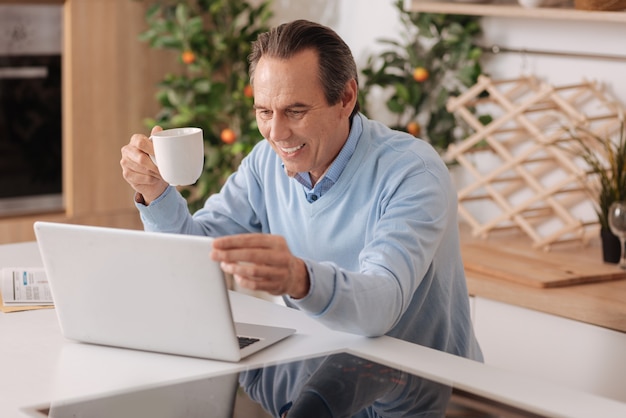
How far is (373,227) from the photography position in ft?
6.81

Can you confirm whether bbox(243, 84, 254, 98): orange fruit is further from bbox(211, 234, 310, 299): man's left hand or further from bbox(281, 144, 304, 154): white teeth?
bbox(211, 234, 310, 299): man's left hand

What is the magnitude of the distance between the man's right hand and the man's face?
22 centimetres

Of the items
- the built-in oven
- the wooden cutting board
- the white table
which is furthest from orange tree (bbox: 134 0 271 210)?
the white table

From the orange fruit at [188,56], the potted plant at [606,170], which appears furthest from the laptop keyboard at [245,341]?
the orange fruit at [188,56]

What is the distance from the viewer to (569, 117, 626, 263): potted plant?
2764 millimetres

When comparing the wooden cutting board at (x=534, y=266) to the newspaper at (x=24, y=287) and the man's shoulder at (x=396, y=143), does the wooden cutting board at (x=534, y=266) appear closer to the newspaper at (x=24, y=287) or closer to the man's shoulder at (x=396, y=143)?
the man's shoulder at (x=396, y=143)

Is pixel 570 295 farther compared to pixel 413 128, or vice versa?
pixel 413 128

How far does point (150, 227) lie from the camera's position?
2201 millimetres

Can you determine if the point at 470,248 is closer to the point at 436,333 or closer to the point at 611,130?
the point at 611,130

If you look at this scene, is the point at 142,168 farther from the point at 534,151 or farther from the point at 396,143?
the point at 534,151

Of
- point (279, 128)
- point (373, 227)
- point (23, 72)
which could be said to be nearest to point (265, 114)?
point (279, 128)

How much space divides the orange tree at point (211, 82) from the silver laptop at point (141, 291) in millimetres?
2044

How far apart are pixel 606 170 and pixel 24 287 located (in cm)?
152

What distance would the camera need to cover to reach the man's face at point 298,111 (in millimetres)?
1979
